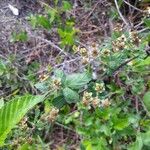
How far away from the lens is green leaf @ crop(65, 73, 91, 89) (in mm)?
1879

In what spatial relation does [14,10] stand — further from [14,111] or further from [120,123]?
[14,111]

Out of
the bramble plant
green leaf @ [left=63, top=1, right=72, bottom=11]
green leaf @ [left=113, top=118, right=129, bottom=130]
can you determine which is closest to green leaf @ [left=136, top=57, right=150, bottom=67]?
the bramble plant

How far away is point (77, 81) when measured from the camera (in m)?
1.89

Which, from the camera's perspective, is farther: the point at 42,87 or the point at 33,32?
the point at 33,32

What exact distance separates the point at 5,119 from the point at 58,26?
5.09 ft

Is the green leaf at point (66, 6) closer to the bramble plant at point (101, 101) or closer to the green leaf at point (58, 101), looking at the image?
the bramble plant at point (101, 101)

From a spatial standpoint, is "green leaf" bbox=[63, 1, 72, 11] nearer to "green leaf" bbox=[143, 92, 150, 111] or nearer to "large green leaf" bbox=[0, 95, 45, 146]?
"green leaf" bbox=[143, 92, 150, 111]

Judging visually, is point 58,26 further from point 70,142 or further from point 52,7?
point 70,142

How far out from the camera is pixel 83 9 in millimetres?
2721

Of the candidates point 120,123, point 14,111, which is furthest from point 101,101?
point 14,111

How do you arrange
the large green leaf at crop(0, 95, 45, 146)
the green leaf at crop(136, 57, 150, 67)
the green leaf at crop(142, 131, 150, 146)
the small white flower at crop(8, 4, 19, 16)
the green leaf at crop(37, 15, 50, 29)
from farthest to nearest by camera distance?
the small white flower at crop(8, 4, 19, 16) < the green leaf at crop(37, 15, 50, 29) < the green leaf at crop(136, 57, 150, 67) < the green leaf at crop(142, 131, 150, 146) < the large green leaf at crop(0, 95, 45, 146)

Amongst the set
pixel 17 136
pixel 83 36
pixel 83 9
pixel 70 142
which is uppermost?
pixel 83 9

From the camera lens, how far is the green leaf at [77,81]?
188cm

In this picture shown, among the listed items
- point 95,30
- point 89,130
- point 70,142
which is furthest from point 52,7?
point 89,130
